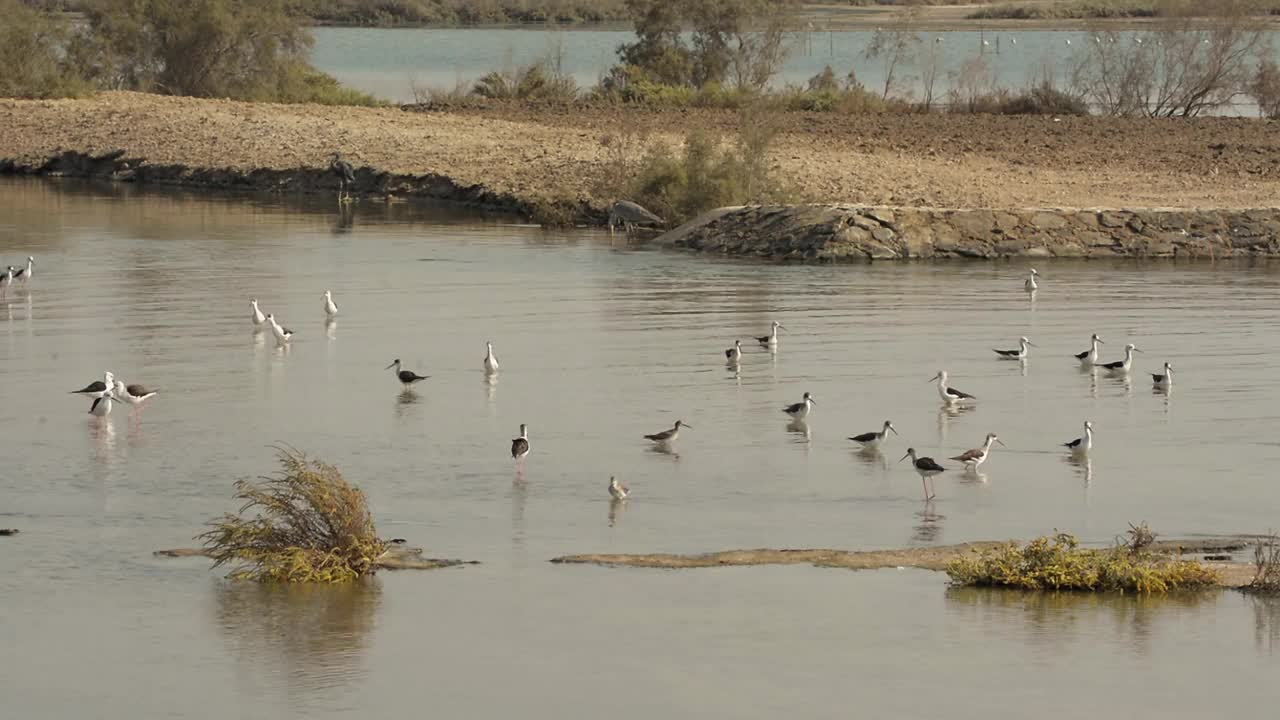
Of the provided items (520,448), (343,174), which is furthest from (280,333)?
(343,174)

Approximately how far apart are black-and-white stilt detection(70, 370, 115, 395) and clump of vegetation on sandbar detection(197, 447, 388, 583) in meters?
5.66

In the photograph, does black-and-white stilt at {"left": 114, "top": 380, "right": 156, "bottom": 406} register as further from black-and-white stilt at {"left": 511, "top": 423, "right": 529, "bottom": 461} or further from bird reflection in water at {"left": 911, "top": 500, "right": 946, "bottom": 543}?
bird reflection in water at {"left": 911, "top": 500, "right": 946, "bottom": 543}

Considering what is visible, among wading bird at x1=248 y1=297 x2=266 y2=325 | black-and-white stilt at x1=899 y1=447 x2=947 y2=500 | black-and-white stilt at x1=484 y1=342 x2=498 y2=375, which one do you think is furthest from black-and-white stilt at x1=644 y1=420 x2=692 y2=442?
wading bird at x1=248 y1=297 x2=266 y2=325

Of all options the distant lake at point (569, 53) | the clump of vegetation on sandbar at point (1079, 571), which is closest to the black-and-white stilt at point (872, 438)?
the clump of vegetation on sandbar at point (1079, 571)

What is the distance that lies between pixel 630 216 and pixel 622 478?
21983mm

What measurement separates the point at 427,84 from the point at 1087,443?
6752cm

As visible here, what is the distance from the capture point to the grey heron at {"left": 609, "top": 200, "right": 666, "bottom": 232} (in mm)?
38969

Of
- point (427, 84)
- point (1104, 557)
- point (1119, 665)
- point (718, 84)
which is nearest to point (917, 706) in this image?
point (1119, 665)

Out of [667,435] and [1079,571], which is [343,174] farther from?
[1079,571]

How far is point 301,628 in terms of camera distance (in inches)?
523

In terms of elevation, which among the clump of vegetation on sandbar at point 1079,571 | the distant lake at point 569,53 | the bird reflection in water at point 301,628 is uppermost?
the distant lake at point 569,53

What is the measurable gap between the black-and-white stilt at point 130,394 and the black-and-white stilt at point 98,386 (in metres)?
0.08

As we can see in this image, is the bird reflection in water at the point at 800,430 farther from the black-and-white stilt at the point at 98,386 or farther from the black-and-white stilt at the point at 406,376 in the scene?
the black-and-white stilt at the point at 98,386

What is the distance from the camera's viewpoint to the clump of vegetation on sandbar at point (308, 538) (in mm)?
14258
